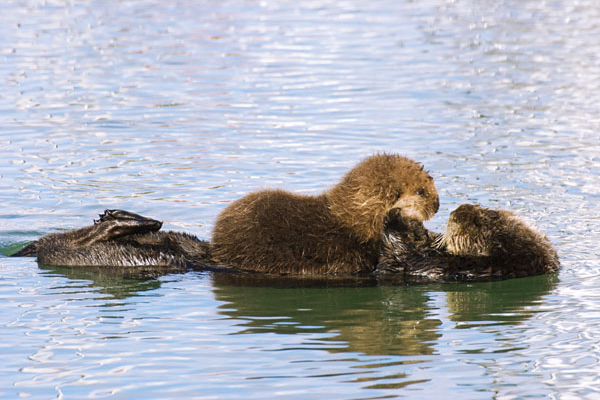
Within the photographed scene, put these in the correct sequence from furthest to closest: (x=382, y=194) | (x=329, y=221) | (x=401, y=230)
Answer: (x=401, y=230)
(x=329, y=221)
(x=382, y=194)

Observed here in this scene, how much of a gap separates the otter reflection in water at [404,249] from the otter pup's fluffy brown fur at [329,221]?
0.16m

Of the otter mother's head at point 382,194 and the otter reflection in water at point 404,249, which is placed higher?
the otter mother's head at point 382,194

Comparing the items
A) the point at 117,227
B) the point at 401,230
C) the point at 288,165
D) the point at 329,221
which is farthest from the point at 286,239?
the point at 288,165

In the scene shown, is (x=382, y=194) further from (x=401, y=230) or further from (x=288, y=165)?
(x=288, y=165)

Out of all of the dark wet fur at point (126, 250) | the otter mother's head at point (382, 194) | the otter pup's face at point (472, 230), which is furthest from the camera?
the dark wet fur at point (126, 250)

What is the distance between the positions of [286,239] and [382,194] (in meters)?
0.71

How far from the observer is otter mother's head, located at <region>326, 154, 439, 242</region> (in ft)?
20.6

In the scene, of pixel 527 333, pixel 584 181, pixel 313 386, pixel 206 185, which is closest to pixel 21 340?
pixel 313 386

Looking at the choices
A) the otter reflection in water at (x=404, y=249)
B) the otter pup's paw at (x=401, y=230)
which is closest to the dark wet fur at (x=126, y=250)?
the otter reflection in water at (x=404, y=249)

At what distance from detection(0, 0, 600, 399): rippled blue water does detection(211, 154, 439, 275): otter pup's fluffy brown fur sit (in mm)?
223

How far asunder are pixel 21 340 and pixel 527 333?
286 centimetres

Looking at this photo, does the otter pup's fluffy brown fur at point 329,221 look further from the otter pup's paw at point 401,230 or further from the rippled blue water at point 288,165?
the rippled blue water at point 288,165

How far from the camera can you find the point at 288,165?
968 centimetres

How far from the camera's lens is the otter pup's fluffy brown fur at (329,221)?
20.6 ft
